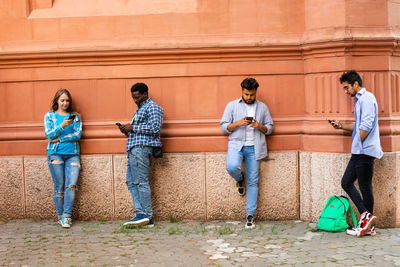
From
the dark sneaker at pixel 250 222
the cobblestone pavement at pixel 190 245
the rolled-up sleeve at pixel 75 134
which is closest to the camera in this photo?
the cobblestone pavement at pixel 190 245

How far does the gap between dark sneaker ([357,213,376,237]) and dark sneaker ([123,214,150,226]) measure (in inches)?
104

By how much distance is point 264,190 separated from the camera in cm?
742

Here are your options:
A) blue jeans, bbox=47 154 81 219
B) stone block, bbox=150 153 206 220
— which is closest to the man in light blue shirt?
stone block, bbox=150 153 206 220

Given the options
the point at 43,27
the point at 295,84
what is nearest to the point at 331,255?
the point at 295,84

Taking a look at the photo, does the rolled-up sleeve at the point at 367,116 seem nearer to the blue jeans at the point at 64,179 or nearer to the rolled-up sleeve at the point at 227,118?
the rolled-up sleeve at the point at 227,118

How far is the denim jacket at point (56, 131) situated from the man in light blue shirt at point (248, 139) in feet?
6.46

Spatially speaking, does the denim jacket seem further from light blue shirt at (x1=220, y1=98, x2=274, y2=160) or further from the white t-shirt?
the white t-shirt

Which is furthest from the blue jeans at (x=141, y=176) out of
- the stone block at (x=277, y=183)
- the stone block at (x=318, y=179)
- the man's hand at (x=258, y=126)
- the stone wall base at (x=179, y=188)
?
the stone block at (x=318, y=179)

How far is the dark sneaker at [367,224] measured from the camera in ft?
21.1

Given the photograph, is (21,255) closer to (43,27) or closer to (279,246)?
(279,246)

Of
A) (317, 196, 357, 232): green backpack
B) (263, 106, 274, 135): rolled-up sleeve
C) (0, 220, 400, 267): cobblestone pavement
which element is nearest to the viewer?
(0, 220, 400, 267): cobblestone pavement

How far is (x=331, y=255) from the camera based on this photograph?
18.6ft

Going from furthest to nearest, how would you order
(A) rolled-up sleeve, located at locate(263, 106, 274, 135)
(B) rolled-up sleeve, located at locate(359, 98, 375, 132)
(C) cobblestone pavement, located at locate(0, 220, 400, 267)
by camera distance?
A: (A) rolled-up sleeve, located at locate(263, 106, 274, 135) → (B) rolled-up sleeve, located at locate(359, 98, 375, 132) → (C) cobblestone pavement, located at locate(0, 220, 400, 267)

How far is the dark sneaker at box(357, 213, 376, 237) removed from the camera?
21.1 feet
